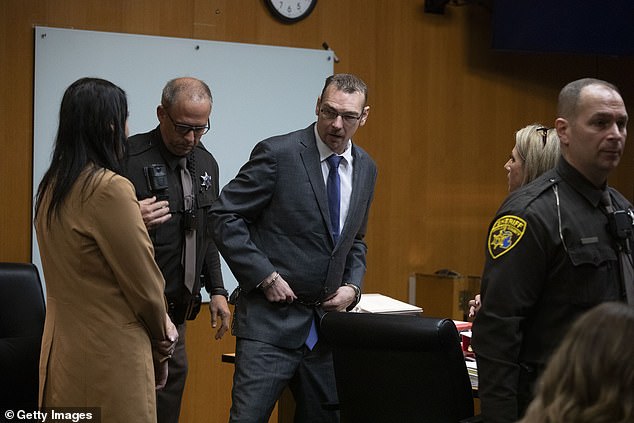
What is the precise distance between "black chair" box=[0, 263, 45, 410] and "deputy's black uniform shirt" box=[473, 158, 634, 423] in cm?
209

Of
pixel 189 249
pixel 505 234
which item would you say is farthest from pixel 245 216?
pixel 505 234

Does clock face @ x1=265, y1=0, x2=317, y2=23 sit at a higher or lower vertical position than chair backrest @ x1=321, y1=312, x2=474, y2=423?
higher

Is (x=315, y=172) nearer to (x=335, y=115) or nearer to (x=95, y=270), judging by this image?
(x=335, y=115)

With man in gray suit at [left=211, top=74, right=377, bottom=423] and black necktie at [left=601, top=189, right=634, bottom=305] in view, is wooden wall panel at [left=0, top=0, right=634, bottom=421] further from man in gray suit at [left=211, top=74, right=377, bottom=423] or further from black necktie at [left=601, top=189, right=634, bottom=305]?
black necktie at [left=601, top=189, right=634, bottom=305]

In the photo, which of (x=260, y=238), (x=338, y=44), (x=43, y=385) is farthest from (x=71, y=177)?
(x=338, y=44)

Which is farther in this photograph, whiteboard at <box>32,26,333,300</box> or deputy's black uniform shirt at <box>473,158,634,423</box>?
whiteboard at <box>32,26,333,300</box>

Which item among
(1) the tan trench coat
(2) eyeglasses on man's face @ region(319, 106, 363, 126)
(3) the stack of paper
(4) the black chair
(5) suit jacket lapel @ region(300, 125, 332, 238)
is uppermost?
(2) eyeglasses on man's face @ region(319, 106, 363, 126)

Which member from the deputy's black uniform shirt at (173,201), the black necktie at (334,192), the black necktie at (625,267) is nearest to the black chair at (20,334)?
the deputy's black uniform shirt at (173,201)

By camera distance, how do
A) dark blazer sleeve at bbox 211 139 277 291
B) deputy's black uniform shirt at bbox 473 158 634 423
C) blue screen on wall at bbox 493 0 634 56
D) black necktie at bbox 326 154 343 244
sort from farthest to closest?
blue screen on wall at bbox 493 0 634 56
black necktie at bbox 326 154 343 244
dark blazer sleeve at bbox 211 139 277 291
deputy's black uniform shirt at bbox 473 158 634 423

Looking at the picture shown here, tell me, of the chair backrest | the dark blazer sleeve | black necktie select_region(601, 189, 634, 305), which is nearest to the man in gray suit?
the dark blazer sleeve

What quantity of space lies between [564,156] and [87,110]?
1.30 m

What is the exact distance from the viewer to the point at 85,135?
2.65 metres

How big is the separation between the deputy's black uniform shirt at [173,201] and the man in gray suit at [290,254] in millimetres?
256

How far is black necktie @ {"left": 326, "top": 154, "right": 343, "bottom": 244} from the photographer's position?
133 inches
